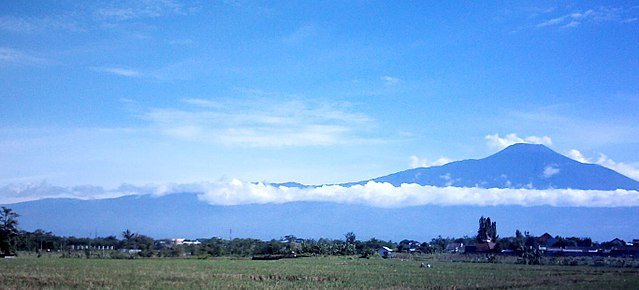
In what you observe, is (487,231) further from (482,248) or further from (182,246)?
(182,246)

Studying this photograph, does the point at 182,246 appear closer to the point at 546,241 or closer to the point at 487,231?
the point at 487,231

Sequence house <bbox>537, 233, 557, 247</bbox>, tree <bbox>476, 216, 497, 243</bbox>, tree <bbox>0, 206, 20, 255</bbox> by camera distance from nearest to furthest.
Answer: tree <bbox>0, 206, 20, 255</bbox>, house <bbox>537, 233, 557, 247</bbox>, tree <bbox>476, 216, 497, 243</bbox>

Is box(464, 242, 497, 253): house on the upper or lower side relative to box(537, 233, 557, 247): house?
lower

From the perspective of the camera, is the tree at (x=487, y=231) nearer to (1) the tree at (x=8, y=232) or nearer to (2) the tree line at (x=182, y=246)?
(2) the tree line at (x=182, y=246)

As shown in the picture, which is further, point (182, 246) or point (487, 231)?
point (487, 231)

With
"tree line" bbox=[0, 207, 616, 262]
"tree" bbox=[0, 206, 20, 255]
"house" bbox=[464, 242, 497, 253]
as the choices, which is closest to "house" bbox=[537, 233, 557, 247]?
"tree line" bbox=[0, 207, 616, 262]

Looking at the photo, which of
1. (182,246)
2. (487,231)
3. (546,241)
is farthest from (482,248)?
(182,246)

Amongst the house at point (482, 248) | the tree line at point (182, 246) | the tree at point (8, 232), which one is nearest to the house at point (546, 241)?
the tree line at point (182, 246)

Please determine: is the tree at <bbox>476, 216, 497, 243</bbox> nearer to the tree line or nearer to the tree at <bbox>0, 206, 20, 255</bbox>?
the tree line

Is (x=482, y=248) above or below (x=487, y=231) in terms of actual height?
below

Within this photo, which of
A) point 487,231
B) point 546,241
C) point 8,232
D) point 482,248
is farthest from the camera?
point 546,241

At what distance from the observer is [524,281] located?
38719mm

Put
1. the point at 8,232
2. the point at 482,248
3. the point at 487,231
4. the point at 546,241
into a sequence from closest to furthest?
the point at 8,232 < the point at 482,248 < the point at 487,231 < the point at 546,241

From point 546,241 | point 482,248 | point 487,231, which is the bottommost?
point 482,248
